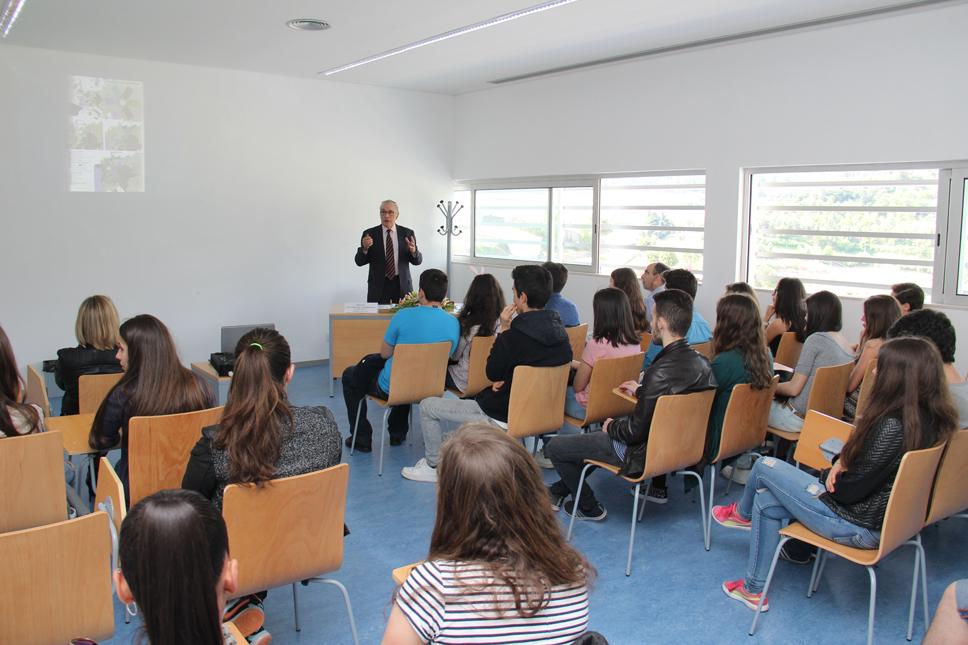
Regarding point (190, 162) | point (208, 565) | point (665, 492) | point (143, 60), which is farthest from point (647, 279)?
point (208, 565)

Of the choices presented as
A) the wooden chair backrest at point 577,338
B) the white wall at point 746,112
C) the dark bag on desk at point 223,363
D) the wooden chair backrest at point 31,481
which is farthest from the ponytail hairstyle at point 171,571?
the white wall at point 746,112

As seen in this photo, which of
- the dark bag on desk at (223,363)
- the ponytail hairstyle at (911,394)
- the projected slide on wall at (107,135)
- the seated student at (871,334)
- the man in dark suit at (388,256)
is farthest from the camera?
the man in dark suit at (388,256)

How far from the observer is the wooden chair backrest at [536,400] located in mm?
4098

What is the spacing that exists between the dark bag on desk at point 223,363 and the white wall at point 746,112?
3925 mm

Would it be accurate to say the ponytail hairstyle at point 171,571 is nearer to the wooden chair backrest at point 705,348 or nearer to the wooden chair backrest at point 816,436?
the wooden chair backrest at point 816,436

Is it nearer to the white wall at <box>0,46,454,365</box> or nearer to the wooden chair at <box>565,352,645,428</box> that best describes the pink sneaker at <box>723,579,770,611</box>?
the wooden chair at <box>565,352,645,428</box>

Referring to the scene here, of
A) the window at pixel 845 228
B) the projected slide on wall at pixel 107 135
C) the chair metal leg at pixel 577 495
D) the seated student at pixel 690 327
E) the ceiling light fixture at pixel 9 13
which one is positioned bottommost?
the chair metal leg at pixel 577 495

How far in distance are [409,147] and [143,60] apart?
113 inches

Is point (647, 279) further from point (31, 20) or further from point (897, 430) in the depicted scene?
point (31, 20)

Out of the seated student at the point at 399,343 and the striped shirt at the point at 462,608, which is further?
the seated student at the point at 399,343

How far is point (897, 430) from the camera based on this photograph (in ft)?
8.84

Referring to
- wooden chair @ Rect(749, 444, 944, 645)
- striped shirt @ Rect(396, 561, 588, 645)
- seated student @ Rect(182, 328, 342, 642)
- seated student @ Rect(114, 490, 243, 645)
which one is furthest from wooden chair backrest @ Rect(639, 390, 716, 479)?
seated student @ Rect(114, 490, 243, 645)

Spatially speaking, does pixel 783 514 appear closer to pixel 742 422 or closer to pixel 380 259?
pixel 742 422

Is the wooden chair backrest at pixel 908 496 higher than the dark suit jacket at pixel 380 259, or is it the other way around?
the dark suit jacket at pixel 380 259
